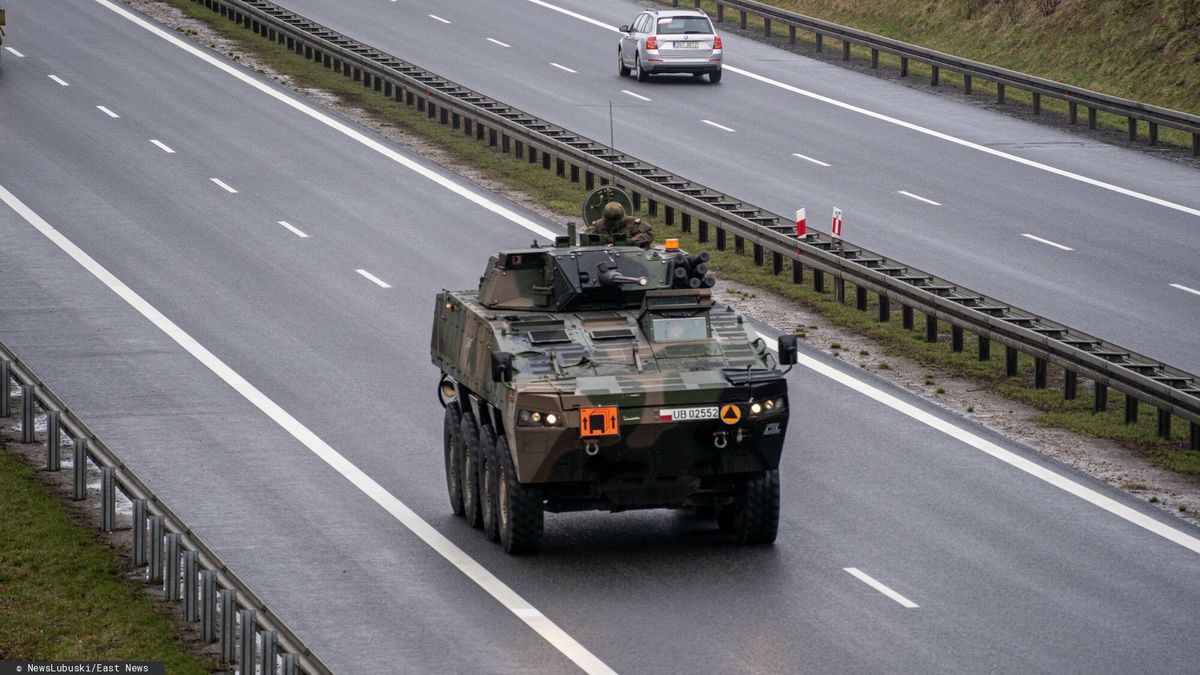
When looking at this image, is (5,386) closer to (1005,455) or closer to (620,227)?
(620,227)

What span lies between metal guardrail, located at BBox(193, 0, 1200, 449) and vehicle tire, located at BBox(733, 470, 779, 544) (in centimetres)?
621

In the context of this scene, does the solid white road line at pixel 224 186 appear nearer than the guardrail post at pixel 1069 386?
No

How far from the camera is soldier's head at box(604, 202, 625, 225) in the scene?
21453 mm

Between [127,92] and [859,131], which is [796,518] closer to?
[859,131]

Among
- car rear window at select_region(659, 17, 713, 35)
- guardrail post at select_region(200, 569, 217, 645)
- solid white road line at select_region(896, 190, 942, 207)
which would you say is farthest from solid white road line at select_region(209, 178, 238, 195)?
guardrail post at select_region(200, 569, 217, 645)

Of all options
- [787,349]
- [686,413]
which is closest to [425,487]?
[686,413]

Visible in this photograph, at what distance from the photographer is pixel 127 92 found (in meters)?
47.0

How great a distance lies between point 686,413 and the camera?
17844 millimetres

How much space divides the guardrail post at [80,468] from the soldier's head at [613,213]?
6.12 meters

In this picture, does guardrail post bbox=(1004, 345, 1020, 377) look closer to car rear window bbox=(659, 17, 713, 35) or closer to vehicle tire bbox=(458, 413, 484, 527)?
vehicle tire bbox=(458, 413, 484, 527)

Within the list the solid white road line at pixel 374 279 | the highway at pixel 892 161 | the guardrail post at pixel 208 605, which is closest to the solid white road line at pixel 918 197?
the highway at pixel 892 161

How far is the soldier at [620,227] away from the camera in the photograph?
70.3ft

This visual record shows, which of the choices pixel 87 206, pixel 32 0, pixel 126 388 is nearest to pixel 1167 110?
pixel 87 206

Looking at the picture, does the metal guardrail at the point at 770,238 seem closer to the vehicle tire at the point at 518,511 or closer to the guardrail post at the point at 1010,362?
the guardrail post at the point at 1010,362
